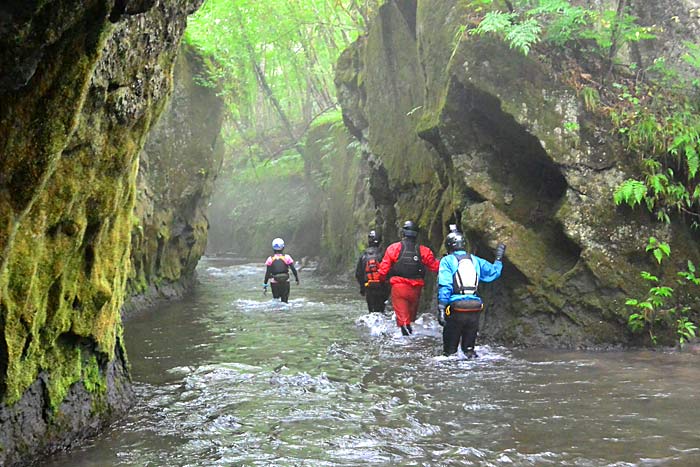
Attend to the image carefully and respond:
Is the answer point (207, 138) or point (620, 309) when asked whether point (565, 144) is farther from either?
point (207, 138)

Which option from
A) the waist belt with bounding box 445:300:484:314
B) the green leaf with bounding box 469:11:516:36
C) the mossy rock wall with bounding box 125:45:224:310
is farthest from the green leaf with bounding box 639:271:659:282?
the mossy rock wall with bounding box 125:45:224:310

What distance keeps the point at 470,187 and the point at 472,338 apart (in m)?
2.85

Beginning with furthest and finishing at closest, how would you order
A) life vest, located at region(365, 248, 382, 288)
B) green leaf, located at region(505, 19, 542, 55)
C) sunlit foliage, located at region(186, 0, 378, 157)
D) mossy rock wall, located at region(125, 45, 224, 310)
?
1. sunlit foliage, located at region(186, 0, 378, 157)
2. mossy rock wall, located at region(125, 45, 224, 310)
3. life vest, located at region(365, 248, 382, 288)
4. green leaf, located at region(505, 19, 542, 55)

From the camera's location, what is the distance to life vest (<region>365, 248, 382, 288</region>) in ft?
44.1

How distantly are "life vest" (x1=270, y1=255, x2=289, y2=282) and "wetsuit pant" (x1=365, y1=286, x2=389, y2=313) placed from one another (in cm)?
341

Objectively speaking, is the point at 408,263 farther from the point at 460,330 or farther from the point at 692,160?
the point at 692,160

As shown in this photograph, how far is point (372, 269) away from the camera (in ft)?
44.2

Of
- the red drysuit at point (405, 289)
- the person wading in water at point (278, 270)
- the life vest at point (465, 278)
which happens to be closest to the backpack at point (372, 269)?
the red drysuit at point (405, 289)

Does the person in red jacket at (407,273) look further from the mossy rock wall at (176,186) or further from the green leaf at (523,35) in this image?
the mossy rock wall at (176,186)

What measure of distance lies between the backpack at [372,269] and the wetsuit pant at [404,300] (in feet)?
4.57

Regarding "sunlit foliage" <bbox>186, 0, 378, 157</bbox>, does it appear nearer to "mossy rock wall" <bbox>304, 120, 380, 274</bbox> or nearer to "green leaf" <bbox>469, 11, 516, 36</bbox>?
"mossy rock wall" <bbox>304, 120, 380, 274</bbox>

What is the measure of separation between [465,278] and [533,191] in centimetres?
A: 274

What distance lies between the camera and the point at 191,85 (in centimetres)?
1880

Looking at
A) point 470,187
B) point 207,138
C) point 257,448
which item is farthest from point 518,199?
point 207,138
